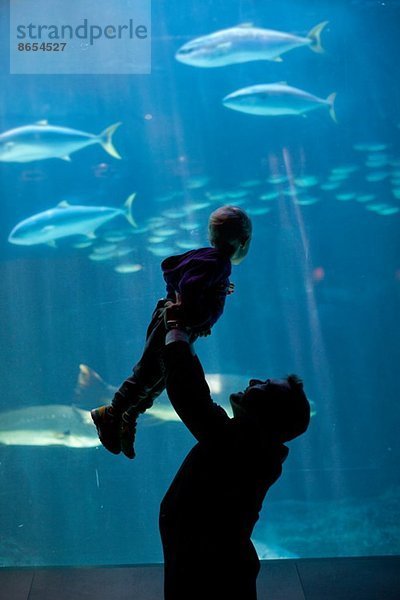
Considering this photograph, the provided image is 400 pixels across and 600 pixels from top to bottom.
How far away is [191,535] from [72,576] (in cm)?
185

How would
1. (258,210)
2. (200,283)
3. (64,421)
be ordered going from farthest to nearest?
(258,210), (64,421), (200,283)

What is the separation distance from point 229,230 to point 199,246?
418 cm

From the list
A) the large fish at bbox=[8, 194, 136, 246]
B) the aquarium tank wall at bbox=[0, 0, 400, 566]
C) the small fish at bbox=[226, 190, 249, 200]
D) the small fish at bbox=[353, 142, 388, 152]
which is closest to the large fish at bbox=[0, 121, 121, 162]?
the aquarium tank wall at bbox=[0, 0, 400, 566]

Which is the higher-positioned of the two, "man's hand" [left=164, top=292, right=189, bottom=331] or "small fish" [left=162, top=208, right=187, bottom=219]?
"man's hand" [left=164, top=292, right=189, bottom=331]

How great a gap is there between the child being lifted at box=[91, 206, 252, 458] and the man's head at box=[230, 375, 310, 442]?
0.24 meters

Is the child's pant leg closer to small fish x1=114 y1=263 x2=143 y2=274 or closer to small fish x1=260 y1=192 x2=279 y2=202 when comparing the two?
small fish x1=114 y1=263 x2=143 y2=274

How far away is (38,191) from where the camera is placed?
255 inches

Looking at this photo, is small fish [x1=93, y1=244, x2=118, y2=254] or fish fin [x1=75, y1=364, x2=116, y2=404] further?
small fish [x1=93, y1=244, x2=118, y2=254]

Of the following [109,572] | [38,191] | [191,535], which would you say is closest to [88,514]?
[109,572]

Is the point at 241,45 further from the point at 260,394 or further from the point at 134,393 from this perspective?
the point at 260,394

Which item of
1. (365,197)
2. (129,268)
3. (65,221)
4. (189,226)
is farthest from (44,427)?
(365,197)

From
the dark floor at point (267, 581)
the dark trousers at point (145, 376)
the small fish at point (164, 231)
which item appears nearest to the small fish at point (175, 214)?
the small fish at point (164, 231)

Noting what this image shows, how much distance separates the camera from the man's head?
4.75 feet

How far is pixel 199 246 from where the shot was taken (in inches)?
231
